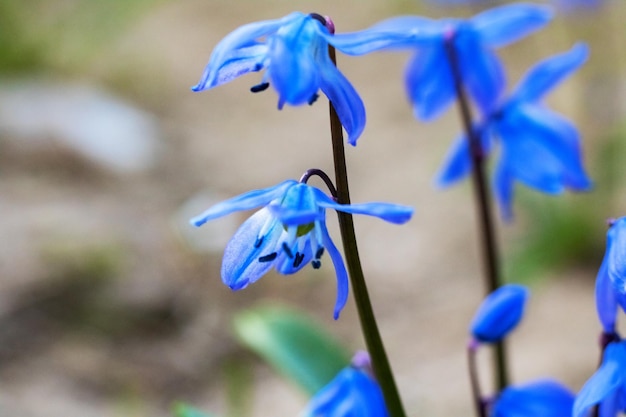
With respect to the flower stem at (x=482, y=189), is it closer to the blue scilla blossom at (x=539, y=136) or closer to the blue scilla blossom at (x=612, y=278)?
the blue scilla blossom at (x=539, y=136)

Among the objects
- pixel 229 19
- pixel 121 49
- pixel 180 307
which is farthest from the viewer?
pixel 229 19

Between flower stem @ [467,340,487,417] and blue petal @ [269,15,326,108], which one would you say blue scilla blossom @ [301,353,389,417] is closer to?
flower stem @ [467,340,487,417]

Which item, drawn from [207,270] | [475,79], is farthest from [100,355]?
[475,79]

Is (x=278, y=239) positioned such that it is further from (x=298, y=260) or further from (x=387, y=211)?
(x=387, y=211)

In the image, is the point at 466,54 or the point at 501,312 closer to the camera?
the point at 501,312

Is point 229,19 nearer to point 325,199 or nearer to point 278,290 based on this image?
point 278,290

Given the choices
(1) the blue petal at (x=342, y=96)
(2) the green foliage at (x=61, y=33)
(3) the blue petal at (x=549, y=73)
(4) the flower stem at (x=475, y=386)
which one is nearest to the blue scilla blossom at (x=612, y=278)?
(4) the flower stem at (x=475, y=386)

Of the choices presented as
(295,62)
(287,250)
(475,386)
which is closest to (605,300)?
(475,386)
